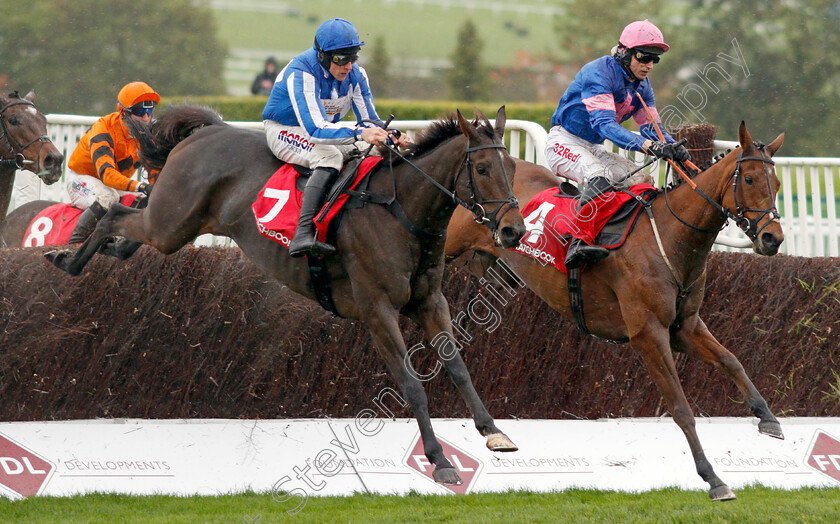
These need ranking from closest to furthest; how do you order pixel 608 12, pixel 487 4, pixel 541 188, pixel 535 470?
pixel 535 470 < pixel 541 188 < pixel 608 12 < pixel 487 4

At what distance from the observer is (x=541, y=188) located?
6.43m

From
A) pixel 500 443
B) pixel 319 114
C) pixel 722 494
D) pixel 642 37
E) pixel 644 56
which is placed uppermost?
pixel 642 37

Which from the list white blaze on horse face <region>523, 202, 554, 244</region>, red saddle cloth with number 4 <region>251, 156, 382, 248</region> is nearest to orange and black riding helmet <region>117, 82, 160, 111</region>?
red saddle cloth with number 4 <region>251, 156, 382, 248</region>

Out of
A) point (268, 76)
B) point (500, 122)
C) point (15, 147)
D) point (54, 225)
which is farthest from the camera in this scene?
point (268, 76)

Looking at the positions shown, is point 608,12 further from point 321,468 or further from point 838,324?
point 321,468

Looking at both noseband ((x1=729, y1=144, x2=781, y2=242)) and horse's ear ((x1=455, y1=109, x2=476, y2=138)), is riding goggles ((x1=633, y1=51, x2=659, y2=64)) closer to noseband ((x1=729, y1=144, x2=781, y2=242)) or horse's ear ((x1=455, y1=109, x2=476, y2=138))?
noseband ((x1=729, y1=144, x2=781, y2=242))

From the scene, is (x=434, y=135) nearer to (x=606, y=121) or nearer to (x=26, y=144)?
(x=606, y=121)

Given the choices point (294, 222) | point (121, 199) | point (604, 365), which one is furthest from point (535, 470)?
point (121, 199)

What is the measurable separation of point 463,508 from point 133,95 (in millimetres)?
3820

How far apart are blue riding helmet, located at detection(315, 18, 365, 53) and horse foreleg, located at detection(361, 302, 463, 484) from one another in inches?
55.5

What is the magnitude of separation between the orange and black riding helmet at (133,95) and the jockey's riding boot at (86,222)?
0.73 meters

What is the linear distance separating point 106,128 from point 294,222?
2647 millimetres

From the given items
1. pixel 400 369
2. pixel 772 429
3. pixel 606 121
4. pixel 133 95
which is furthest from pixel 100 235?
pixel 772 429

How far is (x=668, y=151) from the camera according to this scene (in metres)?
5.54
